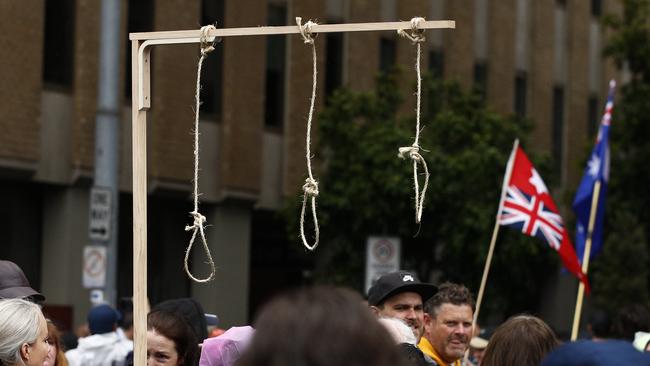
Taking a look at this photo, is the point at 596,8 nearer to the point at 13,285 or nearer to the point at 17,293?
the point at 13,285

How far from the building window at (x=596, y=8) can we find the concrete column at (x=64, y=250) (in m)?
19.2

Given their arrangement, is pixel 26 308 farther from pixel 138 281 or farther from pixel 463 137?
pixel 463 137

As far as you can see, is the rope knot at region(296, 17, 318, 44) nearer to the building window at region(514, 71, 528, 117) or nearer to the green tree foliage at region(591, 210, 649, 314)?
the green tree foliage at region(591, 210, 649, 314)

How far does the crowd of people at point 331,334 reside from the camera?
2.98 metres

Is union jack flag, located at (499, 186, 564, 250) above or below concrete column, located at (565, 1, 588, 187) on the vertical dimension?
below

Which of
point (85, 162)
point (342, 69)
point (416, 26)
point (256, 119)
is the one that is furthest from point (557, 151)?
point (416, 26)

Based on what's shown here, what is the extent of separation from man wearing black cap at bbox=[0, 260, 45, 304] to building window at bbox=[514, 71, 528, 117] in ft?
93.0

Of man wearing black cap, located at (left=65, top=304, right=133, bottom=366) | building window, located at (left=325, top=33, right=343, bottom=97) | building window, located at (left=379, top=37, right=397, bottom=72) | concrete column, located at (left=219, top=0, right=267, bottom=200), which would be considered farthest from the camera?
building window, located at (left=379, top=37, right=397, bottom=72)

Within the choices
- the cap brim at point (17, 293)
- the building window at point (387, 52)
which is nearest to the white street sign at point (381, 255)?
the building window at point (387, 52)

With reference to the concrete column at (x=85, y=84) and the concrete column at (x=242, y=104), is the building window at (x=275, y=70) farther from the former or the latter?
the concrete column at (x=85, y=84)

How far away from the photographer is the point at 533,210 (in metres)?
14.6

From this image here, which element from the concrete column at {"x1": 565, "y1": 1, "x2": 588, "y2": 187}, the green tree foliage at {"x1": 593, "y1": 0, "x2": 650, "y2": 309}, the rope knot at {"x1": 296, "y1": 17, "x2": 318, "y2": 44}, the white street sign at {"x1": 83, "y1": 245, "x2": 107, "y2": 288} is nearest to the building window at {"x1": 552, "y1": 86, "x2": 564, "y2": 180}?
the concrete column at {"x1": 565, "y1": 1, "x2": 588, "y2": 187}

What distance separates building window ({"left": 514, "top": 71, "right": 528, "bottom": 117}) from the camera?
34.8 m

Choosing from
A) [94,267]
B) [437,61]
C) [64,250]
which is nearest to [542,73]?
[437,61]
